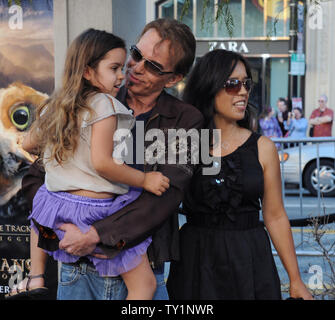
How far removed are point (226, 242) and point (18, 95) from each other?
1848 millimetres

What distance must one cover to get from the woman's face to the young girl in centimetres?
65

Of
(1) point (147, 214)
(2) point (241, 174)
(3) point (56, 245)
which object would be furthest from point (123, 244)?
(2) point (241, 174)

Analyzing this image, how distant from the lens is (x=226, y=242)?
9.68 feet

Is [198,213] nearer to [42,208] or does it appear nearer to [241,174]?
[241,174]

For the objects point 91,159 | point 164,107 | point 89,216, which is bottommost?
point 89,216

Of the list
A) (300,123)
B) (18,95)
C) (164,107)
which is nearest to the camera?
(164,107)

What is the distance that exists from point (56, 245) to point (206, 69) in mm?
1143

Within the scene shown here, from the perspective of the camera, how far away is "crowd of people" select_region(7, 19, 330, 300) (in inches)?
98.0

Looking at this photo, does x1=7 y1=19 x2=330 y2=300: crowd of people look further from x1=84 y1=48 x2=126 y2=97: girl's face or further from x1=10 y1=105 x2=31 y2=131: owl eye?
x1=10 y1=105 x2=31 y2=131: owl eye

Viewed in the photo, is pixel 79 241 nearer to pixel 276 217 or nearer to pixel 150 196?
pixel 150 196

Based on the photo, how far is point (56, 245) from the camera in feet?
8.48

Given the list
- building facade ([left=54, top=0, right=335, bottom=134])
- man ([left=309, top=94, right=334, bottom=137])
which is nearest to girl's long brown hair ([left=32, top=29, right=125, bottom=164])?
man ([left=309, top=94, right=334, bottom=137])

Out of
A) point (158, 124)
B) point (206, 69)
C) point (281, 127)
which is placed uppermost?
point (206, 69)

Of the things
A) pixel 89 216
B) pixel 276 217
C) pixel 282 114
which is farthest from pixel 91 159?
pixel 282 114
